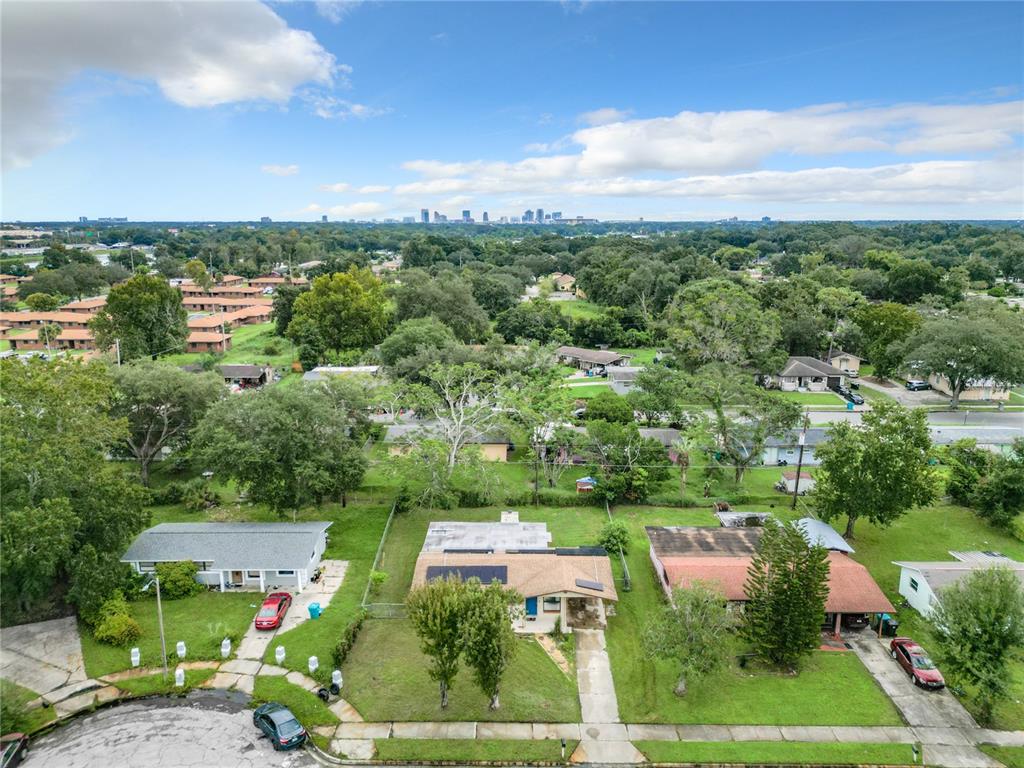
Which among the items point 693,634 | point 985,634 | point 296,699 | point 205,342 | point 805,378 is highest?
point 205,342

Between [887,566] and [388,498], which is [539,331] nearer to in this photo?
[388,498]

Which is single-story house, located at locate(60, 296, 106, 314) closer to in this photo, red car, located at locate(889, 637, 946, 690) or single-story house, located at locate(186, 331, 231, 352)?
single-story house, located at locate(186, 331, 231, 352)

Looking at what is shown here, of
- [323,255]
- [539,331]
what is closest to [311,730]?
[539,331]

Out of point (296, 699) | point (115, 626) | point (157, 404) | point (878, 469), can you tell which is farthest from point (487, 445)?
point (115, 626)

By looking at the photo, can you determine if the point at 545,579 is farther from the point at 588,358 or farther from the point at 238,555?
the point at 588,358

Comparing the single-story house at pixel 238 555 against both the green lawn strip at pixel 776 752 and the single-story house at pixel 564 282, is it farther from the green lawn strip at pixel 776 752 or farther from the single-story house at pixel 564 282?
the single-story house at pixel 564 282
